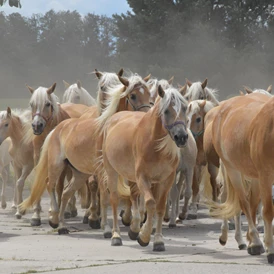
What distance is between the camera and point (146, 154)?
823 cm

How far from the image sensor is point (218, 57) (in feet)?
109

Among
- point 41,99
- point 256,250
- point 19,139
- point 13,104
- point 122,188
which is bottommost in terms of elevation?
point 256,250

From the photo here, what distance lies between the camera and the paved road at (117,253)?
6.57 m

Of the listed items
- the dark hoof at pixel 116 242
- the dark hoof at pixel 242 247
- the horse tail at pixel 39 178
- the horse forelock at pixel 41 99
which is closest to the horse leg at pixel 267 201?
the dark hoof at pixel 242 247

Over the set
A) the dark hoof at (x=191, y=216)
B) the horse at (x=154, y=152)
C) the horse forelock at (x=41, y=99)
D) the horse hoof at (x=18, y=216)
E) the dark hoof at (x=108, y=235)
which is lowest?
the horse hoof at (x=18, y=216)

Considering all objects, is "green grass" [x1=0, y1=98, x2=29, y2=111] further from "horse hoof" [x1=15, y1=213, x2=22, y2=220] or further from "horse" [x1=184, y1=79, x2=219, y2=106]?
"horse" [x1=184, y1=79, x2=219, y2=106]

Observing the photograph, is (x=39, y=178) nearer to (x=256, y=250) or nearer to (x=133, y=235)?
(x=133, y=235)

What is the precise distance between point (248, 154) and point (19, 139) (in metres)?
6.91

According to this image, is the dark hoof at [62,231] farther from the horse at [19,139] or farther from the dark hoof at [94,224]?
the horse at [19,139]

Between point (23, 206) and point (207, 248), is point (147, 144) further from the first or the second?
point (23, 206)

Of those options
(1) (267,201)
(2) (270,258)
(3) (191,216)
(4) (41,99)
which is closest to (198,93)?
(3) (191,216)

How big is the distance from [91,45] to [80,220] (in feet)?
98.0

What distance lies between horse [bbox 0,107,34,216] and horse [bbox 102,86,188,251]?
4.62 metres

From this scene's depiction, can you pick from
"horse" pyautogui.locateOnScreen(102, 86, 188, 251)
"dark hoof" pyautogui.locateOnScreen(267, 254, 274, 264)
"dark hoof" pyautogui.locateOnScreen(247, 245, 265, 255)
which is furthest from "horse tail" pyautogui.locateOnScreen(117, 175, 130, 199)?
"dark hoof" pyautogui.locateOnScreen(267, 254, 274, 264)
